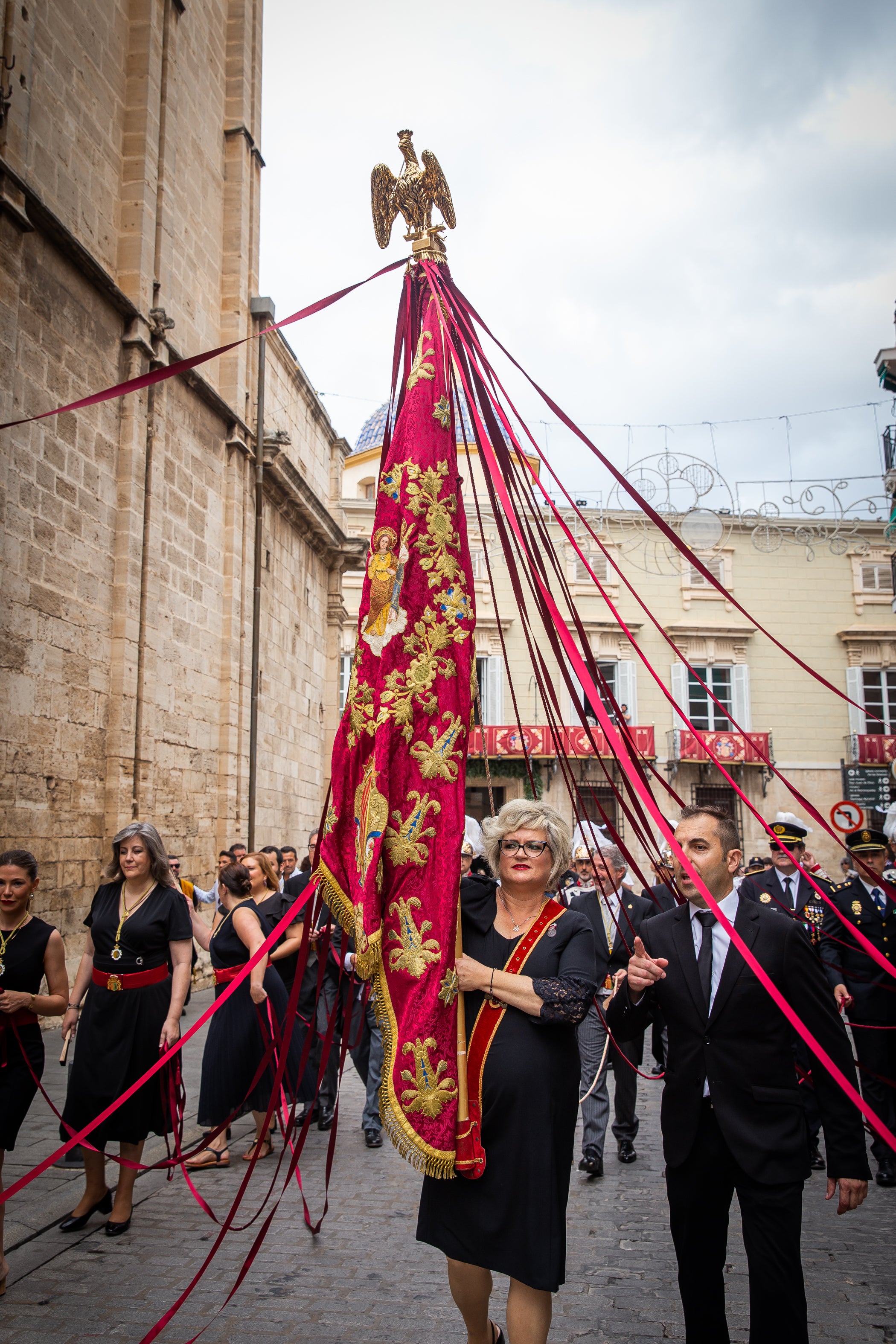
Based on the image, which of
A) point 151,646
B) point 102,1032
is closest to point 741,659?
point 151,646

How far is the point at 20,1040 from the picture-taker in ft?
14.0

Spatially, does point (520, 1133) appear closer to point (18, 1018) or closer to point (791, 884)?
point (18, 1018)

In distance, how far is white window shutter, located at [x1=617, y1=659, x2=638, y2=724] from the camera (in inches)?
1212

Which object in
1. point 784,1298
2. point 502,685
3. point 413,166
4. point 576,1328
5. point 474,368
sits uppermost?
point 502,685

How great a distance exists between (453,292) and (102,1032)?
12.1ft

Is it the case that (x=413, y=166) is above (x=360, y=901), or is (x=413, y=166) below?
above

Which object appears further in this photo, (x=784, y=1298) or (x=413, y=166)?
(x=413, y=166)

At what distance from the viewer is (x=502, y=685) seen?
30859 millimetres

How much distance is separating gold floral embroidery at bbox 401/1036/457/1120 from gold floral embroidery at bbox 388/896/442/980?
0.19 m

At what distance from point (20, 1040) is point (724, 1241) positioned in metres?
2.92

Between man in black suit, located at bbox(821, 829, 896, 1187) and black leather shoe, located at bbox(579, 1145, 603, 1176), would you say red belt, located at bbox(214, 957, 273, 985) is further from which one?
man in black suit, located at bbox(821, 829, 896, 1187)

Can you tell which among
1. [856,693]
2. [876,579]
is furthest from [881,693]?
[876,579]

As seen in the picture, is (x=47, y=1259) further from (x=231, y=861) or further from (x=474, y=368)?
(x=231, y=861)

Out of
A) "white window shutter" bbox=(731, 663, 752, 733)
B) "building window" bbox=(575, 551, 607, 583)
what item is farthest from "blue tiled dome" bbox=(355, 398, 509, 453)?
"white window shutter" bbox=(731, 663, 752, 733)
